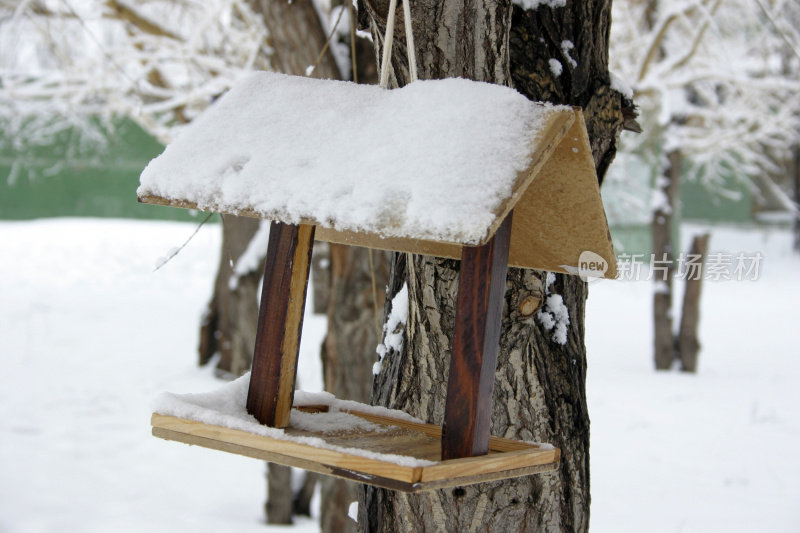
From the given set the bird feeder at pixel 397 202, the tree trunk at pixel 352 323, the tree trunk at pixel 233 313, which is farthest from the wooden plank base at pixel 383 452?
the tree trunk at pixel 233 313

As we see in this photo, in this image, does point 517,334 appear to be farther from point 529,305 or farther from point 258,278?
point 258,278

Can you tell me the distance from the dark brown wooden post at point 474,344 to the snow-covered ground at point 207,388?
113 inches

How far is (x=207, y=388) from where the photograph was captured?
6582 millimetres

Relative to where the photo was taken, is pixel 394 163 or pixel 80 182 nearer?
pixel 394 163

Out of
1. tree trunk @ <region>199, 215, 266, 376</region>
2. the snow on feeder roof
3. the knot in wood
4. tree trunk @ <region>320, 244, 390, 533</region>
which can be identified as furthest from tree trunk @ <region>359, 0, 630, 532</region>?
tree trunk @ <region>199, 215, 266, 376</region>

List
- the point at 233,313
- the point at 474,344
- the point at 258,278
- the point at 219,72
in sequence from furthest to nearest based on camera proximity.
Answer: the point at 233,313 < the point at 258,278 < the point at 219,72 < the point at 474,344

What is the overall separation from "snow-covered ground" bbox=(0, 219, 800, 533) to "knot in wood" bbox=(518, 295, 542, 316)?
2538 mm

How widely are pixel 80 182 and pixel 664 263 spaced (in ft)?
35.2

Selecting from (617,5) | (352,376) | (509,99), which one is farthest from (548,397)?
(617,5)

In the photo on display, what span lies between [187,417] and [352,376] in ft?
7.10

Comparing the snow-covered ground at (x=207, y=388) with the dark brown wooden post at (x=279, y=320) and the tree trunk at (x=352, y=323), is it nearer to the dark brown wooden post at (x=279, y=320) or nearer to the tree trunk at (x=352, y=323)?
the tree trunk at (x=352, y=323)

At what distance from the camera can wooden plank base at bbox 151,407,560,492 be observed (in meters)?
1.00

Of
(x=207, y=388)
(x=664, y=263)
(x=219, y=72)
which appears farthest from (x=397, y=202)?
(x=664, y=263)

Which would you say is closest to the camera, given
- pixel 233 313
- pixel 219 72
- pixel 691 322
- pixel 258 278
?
pixel 219 72
